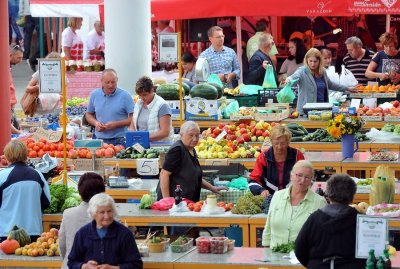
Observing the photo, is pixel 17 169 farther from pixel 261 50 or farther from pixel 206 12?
pixel 206 12

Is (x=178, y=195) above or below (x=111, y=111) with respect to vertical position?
below

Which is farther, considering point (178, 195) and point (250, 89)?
point (250, 89)

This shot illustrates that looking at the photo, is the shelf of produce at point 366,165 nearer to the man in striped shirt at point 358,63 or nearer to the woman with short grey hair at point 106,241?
the woman with short grey hair at point 106,241

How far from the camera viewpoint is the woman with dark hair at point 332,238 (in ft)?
32.2

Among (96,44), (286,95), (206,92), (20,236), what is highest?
(96,44)

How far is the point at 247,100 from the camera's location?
2091 cm

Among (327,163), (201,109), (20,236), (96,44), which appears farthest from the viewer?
(96,44)

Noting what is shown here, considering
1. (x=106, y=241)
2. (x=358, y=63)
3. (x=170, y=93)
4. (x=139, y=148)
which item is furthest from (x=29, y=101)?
(x=106, y=241)

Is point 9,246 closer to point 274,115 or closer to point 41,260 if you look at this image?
point 41,260

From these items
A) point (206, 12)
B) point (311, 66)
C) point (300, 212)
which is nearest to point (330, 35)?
point (206, 12)

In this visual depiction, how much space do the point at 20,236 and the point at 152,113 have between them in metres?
4.85

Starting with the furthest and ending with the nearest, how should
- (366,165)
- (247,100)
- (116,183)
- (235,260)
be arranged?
1. (247,100)
2. (366,165)
3. (116,183)
4. (235,260)

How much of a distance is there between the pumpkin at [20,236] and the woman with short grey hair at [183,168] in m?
1.83

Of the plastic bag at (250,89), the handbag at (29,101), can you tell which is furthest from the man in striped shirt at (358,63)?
the handbag at (29,101)
